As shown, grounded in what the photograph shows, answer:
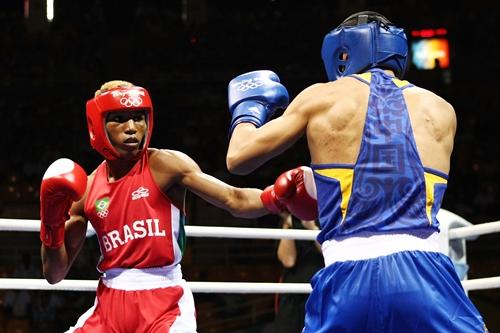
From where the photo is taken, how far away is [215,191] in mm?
2436

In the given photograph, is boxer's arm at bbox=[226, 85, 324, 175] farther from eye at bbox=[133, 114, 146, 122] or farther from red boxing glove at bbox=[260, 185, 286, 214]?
eye at bbox=[133, 114, 146, 122]

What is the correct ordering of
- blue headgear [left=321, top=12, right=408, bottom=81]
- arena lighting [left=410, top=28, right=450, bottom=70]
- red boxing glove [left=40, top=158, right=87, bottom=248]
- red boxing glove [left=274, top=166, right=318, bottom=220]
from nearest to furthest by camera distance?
blue headgear [left=321, top=12, right=408, bottom=81]
red boxing glove [left=274, top=166, right=318, bottom=220]
red boxing glove [left=40, top=158, right=87, bottom=248]
arena lighting [left=410, top=28, right=450, bottom=70]

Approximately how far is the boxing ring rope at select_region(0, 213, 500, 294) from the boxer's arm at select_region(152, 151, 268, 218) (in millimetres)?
507

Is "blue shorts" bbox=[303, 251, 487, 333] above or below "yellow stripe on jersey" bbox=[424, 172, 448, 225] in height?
below

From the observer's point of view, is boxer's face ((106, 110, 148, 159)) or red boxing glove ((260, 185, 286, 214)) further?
boxer's face ((106, 110, 148, 159))

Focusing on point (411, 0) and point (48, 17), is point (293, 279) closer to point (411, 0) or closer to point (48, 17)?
point (48, 17)

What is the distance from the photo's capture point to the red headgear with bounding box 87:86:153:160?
2.46m

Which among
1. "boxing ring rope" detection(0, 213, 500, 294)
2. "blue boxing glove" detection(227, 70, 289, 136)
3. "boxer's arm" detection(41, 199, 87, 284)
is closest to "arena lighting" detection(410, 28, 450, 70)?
"boxing ring rope" detection(0, 213, 500, 294)

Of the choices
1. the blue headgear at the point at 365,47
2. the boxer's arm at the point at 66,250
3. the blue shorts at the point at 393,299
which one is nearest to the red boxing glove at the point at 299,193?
the blue headgear at the point at 365,47

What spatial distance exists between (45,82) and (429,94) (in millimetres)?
8449

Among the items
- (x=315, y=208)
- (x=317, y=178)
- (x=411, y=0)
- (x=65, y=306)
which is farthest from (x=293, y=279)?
(x=411, y=0)

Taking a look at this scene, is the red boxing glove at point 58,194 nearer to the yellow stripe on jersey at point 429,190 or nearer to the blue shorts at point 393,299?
the blue shorts at point 393,299

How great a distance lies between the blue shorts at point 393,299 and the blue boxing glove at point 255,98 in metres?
0.42

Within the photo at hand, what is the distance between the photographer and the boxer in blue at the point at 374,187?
5.10ft
